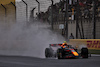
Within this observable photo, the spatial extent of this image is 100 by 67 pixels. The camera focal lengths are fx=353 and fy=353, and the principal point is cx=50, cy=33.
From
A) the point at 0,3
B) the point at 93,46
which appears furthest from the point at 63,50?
the point at 0,3

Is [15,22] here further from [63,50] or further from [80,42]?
[63,50]

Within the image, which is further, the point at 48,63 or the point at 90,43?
the point at 90,43

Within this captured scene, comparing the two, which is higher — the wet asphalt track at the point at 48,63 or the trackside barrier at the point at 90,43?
the trackside barrier at the point at 90,43

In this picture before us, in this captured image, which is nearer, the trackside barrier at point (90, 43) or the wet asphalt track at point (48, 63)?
the wet asphalt track at point (48, 63)

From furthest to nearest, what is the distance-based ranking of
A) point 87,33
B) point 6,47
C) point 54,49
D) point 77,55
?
point 87,33 → point 6,47 → point 54,49 → point 77,55

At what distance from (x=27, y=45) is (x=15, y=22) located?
9.58 ft

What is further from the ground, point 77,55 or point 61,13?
point 61,13

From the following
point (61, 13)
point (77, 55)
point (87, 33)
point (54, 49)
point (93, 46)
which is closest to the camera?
point (77, 55)

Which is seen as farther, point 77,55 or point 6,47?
point 6,47

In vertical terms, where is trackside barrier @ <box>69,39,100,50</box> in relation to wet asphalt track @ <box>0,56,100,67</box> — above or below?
above

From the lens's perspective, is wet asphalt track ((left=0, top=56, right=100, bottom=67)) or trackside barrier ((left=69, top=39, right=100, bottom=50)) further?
trackside barrier ((left=69, top=39, right=100, bottom=50))

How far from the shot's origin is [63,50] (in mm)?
19484

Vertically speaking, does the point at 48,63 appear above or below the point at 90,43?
below

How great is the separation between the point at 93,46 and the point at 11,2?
11.0 m
